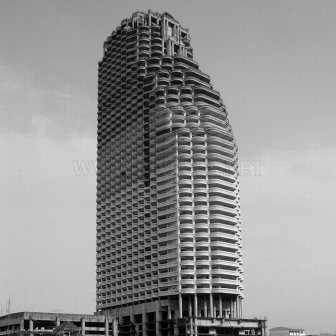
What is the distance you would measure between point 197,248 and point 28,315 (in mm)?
54638

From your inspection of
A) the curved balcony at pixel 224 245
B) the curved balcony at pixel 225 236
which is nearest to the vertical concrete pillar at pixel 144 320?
the curved balcony at pixel 224 245

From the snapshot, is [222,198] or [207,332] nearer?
[207,332]

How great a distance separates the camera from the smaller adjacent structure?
178 m

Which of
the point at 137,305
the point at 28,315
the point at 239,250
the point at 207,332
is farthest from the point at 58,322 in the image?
the point at 239,250

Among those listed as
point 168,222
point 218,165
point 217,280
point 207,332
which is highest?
point 218,165

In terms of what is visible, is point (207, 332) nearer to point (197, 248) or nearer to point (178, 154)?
point (197, 248)

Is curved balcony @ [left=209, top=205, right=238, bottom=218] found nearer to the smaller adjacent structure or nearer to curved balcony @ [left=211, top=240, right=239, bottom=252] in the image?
curved balcony @ [left=211, top=240, right=239, bottom=252]

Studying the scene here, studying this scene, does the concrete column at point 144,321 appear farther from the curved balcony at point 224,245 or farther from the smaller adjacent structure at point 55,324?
the curved balcony at point 224,245

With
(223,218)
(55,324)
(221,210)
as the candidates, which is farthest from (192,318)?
(55,324)

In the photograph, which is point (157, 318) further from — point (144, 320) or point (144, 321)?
point (144, 320)

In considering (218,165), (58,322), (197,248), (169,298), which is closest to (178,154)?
(218,165)

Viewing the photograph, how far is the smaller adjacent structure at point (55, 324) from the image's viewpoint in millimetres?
177625

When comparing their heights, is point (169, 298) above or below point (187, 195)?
below

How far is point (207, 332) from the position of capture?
178m
